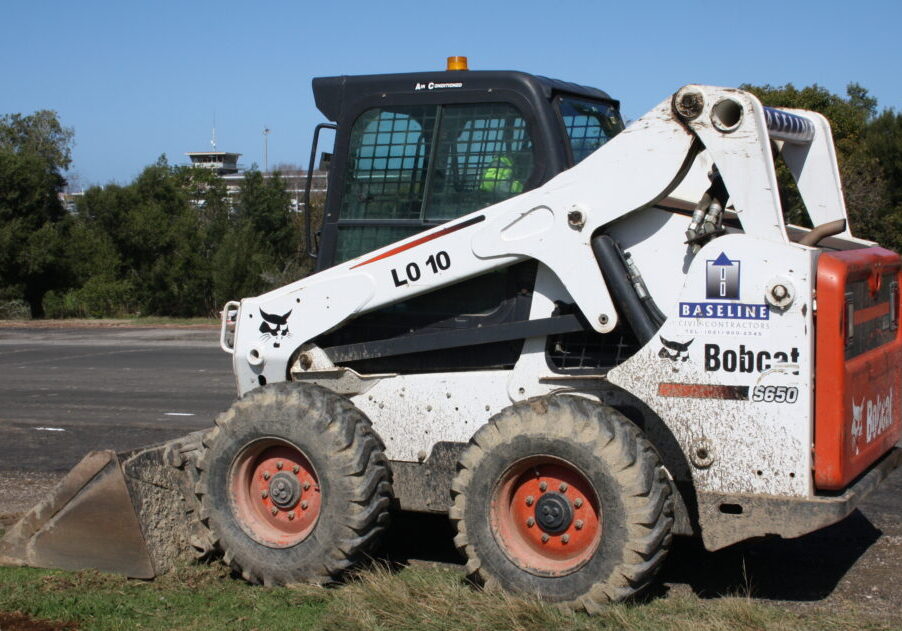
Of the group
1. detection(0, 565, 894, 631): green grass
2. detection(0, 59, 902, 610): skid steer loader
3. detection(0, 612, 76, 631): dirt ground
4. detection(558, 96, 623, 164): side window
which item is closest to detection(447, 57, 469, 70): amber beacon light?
detection(0, 59, 902, 610): skid steer loader

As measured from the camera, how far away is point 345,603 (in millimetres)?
5277

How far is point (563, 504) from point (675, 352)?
872mm

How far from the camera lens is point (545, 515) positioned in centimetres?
519

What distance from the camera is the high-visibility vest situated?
577 centimetres

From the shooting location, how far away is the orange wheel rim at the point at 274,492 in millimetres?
5758

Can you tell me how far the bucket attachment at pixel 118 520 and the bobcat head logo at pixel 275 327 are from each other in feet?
2.52

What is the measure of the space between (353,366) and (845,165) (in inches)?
1001

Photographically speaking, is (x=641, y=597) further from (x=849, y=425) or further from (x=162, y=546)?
(x=162, y=546)

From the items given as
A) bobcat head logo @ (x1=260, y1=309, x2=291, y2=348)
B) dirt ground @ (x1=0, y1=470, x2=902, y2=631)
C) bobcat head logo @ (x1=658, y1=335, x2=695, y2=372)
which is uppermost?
bobcat head logo @ (x1=260, y1=309, x2=291, y2=348)

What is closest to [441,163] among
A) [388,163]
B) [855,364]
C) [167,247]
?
[388,163]

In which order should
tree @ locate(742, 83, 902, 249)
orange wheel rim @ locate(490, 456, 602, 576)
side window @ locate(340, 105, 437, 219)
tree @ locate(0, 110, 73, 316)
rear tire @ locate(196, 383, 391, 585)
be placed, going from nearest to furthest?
orange wheel rim @ locate(490, 456, 602, 576), rear tire @ locate(196, 383, 391, 585), side window @ locate(340, 105, 437, 219), tree @ locate(742, 83, 902, 249), tree @ locate(0, 110, 73, 316)

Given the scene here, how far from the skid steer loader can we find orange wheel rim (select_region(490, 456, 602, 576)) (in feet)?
0.04

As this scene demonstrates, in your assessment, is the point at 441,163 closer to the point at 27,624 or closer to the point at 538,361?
the point at 538,361

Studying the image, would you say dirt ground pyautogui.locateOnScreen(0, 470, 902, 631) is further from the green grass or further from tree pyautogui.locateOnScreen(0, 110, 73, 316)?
tree pyautogui.locateOnScreen(0, 110, 73, 316)
